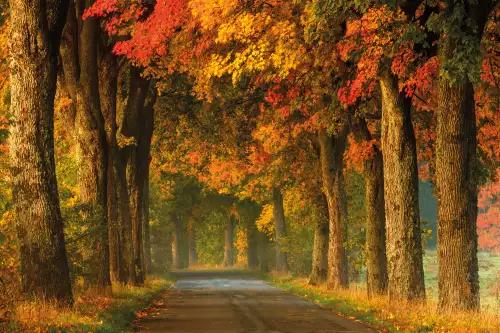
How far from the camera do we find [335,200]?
35.8 meters

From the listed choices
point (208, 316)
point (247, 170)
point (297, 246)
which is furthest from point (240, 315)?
point (297, 246)

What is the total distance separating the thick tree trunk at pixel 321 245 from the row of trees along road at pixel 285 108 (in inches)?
2.2

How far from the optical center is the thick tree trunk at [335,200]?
117ft

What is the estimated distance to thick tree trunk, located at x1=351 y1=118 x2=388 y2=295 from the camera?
2809cm

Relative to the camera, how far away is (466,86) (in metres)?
19.7

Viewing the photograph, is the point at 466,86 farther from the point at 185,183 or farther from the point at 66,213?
the point at 185,183

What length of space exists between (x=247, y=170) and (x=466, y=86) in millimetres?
30260

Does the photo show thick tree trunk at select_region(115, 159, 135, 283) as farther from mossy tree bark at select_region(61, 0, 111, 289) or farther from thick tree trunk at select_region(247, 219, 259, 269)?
thick tree trunk at select_region(247, 219, 259, 269)

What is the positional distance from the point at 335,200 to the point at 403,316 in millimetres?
16035

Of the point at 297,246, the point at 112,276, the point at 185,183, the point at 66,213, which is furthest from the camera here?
the point at 185,183

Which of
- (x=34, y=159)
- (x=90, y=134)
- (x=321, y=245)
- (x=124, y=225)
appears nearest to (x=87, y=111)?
(x=90, y=134)

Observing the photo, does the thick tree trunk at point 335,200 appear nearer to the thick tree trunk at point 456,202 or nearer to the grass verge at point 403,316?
the grass verge at point 403,316

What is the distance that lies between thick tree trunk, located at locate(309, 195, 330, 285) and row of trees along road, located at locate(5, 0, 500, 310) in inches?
2.2

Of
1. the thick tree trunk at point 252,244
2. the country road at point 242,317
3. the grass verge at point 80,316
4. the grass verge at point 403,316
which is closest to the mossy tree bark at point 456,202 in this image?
the grass verge at point 403,316
